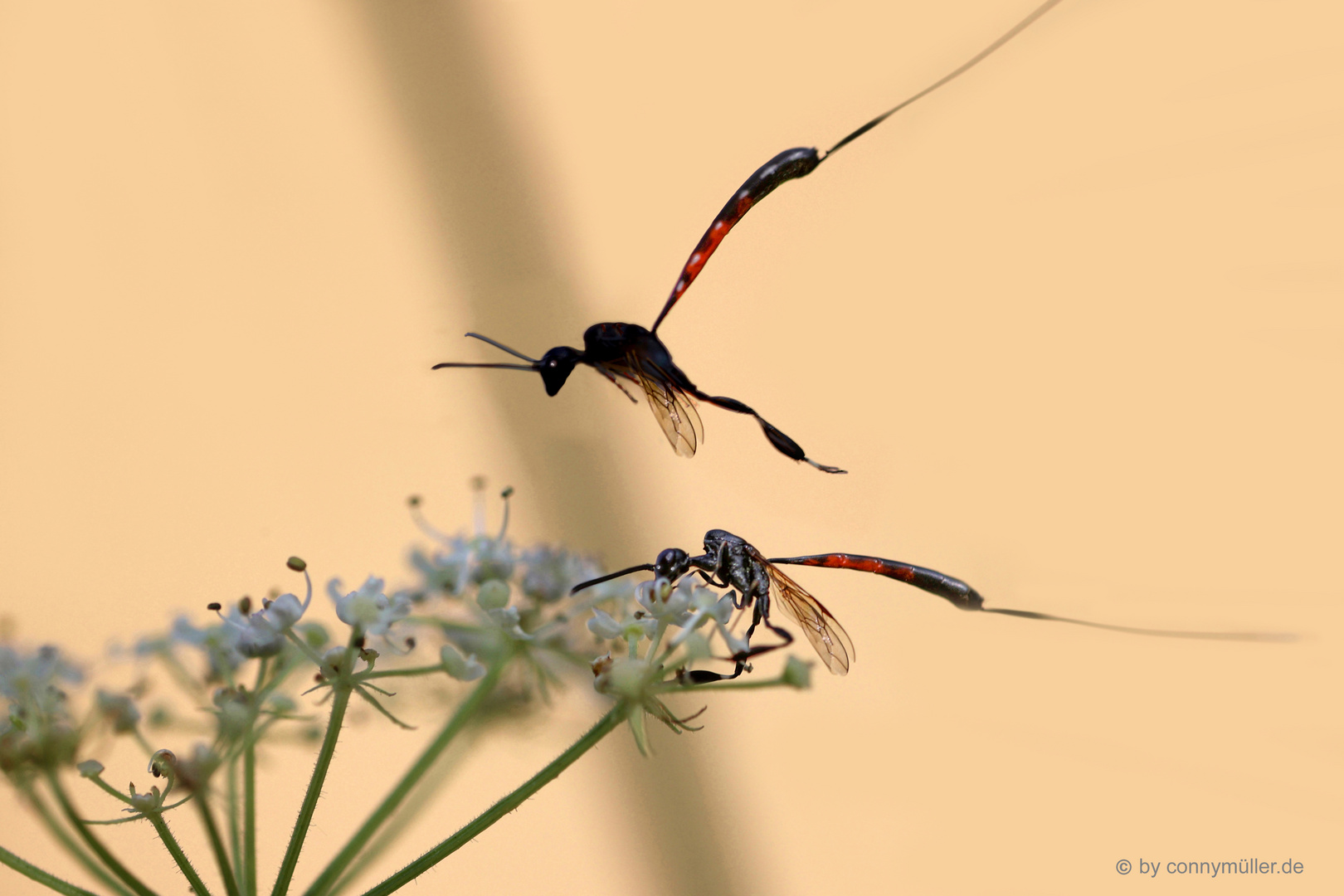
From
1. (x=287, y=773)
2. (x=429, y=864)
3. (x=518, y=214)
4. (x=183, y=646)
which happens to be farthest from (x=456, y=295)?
(x=429, y=864)

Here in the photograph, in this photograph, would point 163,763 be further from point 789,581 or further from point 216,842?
point 789,581

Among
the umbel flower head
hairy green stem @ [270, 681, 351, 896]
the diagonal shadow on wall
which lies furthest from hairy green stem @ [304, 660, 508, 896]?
the diagonal shadow on wall

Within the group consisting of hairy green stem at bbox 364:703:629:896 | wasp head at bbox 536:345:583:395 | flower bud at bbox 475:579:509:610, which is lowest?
hairy green stem at bbox 364:703:629:896

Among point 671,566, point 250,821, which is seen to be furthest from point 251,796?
point 671,566

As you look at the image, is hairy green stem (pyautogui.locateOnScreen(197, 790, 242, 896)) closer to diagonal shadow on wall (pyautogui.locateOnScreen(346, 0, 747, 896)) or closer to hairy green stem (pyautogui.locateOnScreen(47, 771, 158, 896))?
hairy green stem (pyautogui.locateOnScreen(47, 771, 158, 896))

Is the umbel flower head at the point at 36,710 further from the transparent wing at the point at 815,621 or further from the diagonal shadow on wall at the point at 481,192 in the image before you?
the diagonal shadow on wall at the point at 481,192

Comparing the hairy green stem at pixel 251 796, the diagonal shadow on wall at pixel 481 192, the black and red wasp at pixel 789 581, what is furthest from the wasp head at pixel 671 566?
the diagonal shadow on wall at pixel 481 192
